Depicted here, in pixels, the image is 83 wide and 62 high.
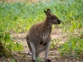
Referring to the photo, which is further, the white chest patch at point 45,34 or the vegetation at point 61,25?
the vegetation at point 61,25

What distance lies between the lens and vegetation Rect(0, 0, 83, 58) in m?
8.23

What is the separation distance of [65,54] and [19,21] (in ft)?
17.3

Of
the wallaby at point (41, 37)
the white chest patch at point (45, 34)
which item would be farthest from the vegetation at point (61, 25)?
the white chest patch at point (45, 34)

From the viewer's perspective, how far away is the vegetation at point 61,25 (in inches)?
324

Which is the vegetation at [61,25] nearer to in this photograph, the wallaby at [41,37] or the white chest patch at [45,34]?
the wallaby at [41,37]

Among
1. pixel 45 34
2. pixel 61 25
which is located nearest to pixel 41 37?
pixel 45 34

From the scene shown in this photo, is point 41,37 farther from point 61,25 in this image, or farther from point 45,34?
point 61,25

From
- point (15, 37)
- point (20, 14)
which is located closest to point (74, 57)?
Result: point (15, 37)

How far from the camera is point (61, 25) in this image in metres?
12.7

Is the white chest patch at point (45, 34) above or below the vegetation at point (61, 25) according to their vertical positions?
above

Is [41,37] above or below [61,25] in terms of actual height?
above

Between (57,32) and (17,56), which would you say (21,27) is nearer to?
(57,32)

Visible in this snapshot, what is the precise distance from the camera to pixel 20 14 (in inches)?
584

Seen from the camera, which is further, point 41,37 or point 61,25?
point 61,25
